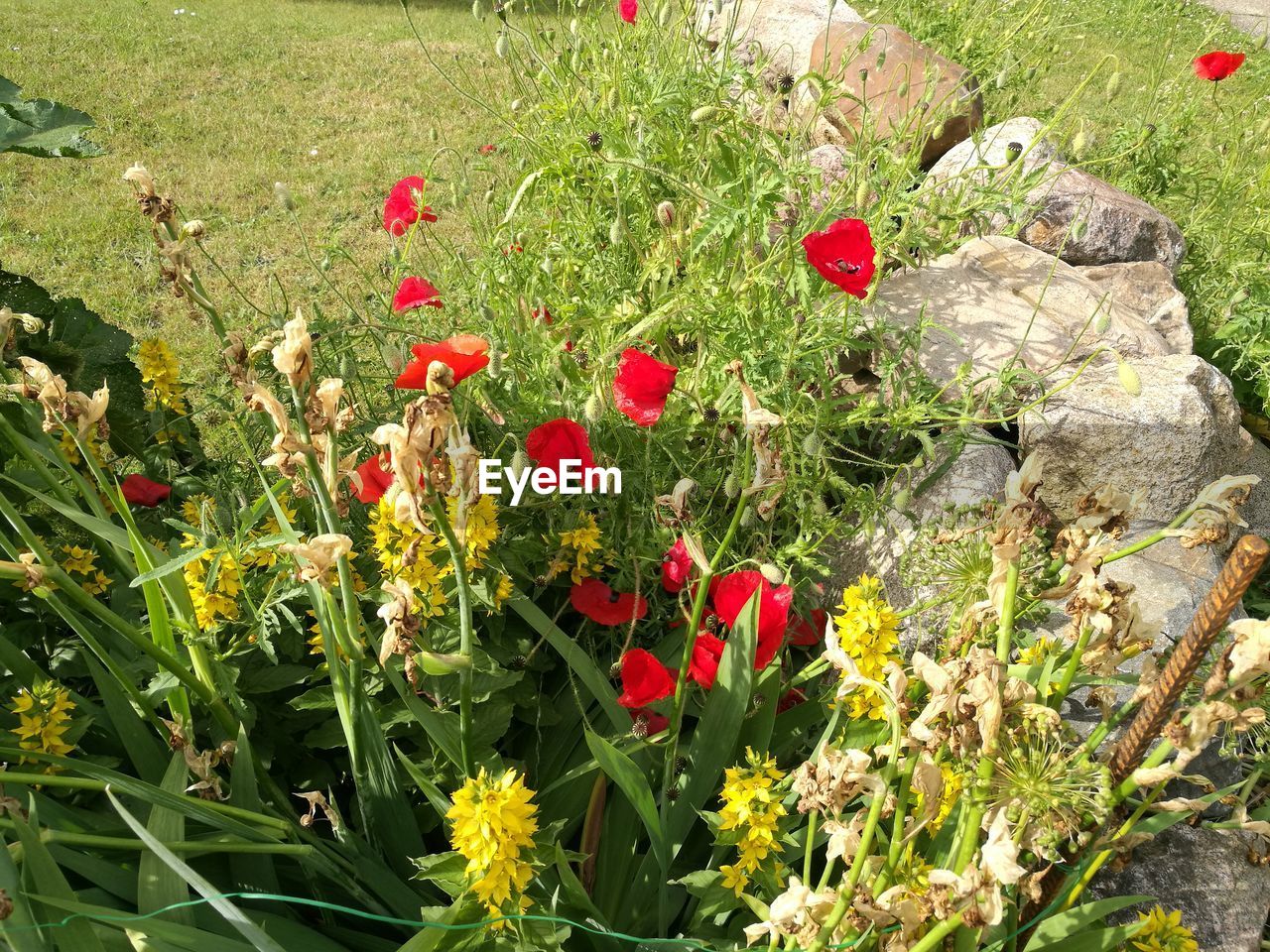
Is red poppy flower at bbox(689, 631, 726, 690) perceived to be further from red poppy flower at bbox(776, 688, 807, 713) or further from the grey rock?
the grey rock

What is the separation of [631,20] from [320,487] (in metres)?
1.93

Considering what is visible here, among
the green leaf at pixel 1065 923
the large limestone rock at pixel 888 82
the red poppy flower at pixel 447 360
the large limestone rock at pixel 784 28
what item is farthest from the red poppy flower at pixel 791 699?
the large limestone rock at pixel 784 28

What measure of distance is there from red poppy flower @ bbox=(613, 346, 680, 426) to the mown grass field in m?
0.77

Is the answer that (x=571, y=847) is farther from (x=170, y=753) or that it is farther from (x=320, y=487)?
(x=320, y=487)

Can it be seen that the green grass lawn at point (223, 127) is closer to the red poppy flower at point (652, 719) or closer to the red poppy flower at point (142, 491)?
the red poppy flower at point (142, 491)

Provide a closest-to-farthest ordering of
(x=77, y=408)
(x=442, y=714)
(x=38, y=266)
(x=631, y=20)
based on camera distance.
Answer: (x=77, y=408) → (x=442, y=714) → (x=631, y=20) → (x=38, y=266)

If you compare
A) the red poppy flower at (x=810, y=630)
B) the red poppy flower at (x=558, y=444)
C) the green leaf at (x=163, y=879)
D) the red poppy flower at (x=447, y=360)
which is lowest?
the red poppy flower at (x=810, y=630)

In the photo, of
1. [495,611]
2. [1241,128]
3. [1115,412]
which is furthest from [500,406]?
[1241,128]

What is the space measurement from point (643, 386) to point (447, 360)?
0.42 meters

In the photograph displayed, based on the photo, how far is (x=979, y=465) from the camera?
1.94 metres

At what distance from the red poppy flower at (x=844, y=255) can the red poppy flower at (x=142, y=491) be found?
3.83 ft

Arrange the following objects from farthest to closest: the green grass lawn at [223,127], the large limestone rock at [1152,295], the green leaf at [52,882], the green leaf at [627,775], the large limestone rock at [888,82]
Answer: the green grass lawn at [223,127], the large limestone rock at [888,82], the large limestone rock at [1152,295], the green leaf at [627,775], the green leaf at [52,882]

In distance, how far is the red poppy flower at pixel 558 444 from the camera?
57.6 inches

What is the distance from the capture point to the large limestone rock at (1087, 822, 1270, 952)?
4.99ft
